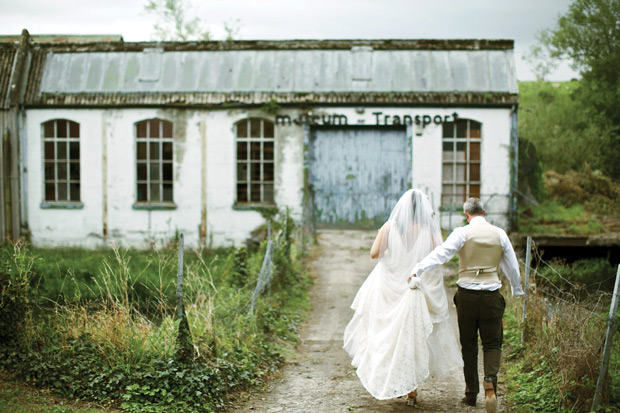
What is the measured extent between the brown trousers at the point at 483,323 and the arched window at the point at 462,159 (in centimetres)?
944

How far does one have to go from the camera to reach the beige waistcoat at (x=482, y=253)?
5559 millimetres

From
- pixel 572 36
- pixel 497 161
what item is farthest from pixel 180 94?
pixel 572 36

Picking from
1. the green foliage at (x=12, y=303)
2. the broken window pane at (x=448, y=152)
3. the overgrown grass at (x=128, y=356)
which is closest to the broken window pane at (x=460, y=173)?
the broken window pane at (x=448, y=152)

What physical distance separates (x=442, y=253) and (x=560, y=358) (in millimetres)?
1488

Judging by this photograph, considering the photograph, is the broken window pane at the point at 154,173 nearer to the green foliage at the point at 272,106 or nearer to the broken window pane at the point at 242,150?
the broken window pane at the point at 242,150

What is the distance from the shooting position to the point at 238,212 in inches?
598

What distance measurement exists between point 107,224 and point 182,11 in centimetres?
2005

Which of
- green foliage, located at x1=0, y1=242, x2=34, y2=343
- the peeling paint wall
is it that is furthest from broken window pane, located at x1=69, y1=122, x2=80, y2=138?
green foliage, located at x1=0, y1=242, x2=34, y2=343

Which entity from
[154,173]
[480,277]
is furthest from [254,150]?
[480,277]

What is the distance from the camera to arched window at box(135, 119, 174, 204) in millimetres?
15492

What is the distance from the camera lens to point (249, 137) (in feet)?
50.3

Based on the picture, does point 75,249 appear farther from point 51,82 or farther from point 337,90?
point 337,90

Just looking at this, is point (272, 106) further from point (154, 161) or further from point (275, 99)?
point (154, 161)

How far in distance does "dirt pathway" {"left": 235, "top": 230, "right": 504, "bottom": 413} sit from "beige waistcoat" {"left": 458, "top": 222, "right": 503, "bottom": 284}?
1.28m
